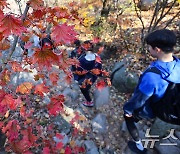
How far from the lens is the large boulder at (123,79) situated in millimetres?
5994

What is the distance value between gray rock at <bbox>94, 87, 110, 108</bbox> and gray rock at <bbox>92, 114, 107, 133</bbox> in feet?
1.28

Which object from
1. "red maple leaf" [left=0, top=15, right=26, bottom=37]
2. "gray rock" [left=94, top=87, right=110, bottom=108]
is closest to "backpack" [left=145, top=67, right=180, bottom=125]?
"red maple leaf" [left=0, top=15, right=26, bottom=37]

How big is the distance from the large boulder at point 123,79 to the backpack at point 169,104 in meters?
2.85

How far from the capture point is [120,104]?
5.86 metres

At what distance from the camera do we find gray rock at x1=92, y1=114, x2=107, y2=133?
5091 mm

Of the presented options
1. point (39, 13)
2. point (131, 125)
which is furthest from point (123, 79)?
point (39, 13)

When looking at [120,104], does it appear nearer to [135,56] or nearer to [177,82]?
[135,56]

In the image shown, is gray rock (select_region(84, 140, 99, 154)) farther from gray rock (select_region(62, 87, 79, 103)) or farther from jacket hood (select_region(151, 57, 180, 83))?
jacket hood (select_region(151, 57, 180, 83))

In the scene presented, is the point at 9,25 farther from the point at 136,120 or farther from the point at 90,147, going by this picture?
the point at 90,147

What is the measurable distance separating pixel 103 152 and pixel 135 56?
3.10 m

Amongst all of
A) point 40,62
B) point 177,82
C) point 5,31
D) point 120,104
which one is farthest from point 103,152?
point 5,31

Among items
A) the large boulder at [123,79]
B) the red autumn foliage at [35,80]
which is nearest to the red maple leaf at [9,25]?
the red autumn foliage at [35,80]

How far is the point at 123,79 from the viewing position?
610cm

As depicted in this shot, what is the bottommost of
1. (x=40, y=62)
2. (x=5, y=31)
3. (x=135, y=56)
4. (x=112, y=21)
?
(x=135, y=56)
